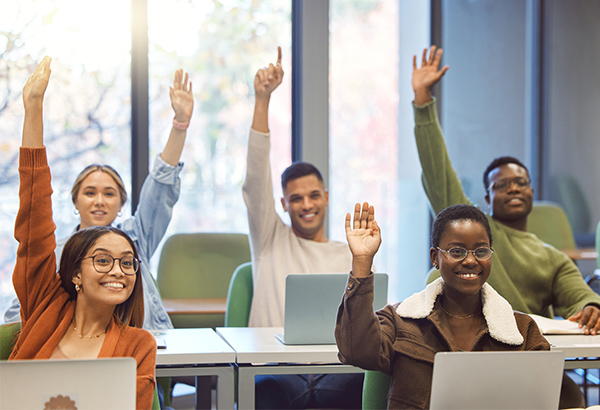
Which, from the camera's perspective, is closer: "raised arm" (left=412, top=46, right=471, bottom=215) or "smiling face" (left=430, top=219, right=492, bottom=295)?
"smiling face" (left=430, top=219, right=492, bottom=295)

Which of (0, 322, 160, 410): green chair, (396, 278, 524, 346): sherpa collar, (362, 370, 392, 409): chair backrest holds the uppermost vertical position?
(396, 278, 524, 346): sherpa collar

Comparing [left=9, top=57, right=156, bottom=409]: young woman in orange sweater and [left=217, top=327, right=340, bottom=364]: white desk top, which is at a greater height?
[left=9, top=57, right=156, bottom=409]: young woman in orange sweater

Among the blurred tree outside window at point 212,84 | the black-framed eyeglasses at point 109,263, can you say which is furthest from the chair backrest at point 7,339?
the blurred tree outside window at point 212,84

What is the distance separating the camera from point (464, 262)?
1.82 metres

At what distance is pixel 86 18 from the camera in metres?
4.17

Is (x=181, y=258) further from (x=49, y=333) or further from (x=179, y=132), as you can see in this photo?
(x=49, y=333)

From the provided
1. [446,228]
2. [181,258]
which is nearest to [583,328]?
[446,228]

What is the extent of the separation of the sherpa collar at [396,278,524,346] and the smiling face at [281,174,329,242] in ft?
3.60

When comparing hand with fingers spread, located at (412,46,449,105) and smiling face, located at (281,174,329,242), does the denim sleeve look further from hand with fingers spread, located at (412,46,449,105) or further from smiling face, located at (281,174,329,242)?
hand with fingers spread, located at (412,46,449,105)

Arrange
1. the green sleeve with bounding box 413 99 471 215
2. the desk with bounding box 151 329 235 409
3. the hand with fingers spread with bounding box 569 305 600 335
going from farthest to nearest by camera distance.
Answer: the green sleeve with bounding box 413 99 471 215, the hand with fingers spread with bounding box 569 305 600 335, the desk with bounding box 151 329 235 409

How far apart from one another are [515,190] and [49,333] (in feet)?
6.27

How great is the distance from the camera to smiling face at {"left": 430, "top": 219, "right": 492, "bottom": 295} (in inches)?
71.7

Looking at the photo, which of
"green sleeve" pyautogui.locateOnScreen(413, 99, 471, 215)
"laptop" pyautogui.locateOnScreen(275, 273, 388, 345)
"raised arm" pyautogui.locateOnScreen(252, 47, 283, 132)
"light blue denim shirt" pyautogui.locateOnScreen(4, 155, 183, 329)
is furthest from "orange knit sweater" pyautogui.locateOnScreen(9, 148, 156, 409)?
"green sleeve" pyautogui.locateOnScreen(413, 99, 471, 215)

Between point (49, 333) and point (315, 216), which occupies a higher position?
point (315, 216)
